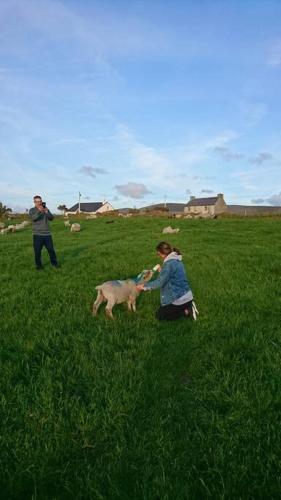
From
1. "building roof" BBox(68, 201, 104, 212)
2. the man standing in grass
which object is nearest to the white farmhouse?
"building roof" BBox(68, 201, 104, 212)

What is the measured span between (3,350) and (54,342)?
0.84m

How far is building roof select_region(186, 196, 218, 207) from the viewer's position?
99344 mm

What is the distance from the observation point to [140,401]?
486 centimetres

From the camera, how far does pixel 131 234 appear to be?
29.0m

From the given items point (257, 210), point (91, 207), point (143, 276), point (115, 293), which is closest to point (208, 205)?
point (257, 210)

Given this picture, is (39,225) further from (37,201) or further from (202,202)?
(202,202)

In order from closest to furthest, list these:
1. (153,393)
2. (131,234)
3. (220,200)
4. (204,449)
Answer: (204,449)
(153,393)
(131,234)
(220,200)

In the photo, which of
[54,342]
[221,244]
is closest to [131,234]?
[221,244]

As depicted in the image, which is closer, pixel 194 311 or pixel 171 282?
pixel 194 311

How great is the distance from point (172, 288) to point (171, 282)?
5.4 inches

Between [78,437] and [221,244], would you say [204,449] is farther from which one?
[221,244]

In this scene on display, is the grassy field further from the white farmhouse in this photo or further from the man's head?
the white farmhouse

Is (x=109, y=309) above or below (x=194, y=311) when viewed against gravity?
above

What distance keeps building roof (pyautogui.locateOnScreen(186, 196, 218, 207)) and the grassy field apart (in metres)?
91.5
